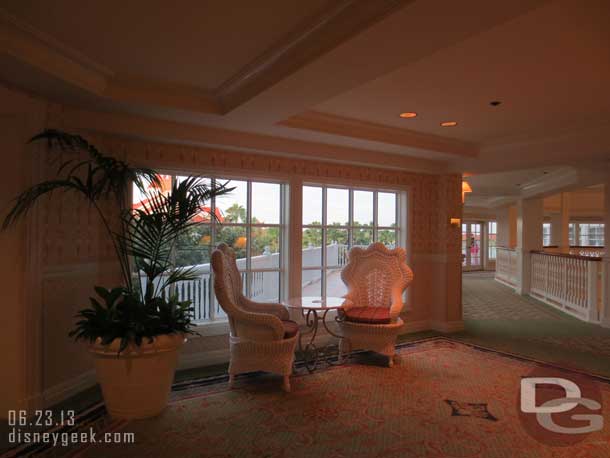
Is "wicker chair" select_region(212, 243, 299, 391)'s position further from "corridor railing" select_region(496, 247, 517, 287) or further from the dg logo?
"corridor railing" select_region(496, 247, 517, 287)

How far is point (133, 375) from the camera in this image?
2.82m

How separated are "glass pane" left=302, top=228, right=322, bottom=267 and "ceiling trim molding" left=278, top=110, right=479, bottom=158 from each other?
1.25 m

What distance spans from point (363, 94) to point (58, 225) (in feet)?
8.72

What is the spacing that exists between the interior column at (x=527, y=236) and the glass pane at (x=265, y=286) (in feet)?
22.1

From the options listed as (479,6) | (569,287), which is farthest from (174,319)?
(569,287)

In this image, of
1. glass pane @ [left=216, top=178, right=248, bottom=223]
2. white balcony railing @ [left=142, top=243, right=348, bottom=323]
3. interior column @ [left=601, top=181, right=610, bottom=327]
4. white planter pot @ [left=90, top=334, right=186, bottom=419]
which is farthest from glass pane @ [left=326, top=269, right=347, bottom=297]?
interior column @ [left=601, top=181, right=610, bottom=327]

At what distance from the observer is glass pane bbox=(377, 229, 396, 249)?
18.0 feet

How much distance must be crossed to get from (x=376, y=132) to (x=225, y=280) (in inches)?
89.2

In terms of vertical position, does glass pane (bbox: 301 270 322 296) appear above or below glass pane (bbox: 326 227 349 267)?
below

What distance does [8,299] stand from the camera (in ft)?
9.74

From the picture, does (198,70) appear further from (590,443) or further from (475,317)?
(475,317)

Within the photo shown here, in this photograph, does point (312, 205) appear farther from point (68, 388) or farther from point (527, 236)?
point (527, 236)

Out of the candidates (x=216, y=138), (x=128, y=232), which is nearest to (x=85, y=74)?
(x=128, y=232)

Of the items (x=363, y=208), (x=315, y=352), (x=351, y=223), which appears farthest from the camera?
(x=363, y=208)
